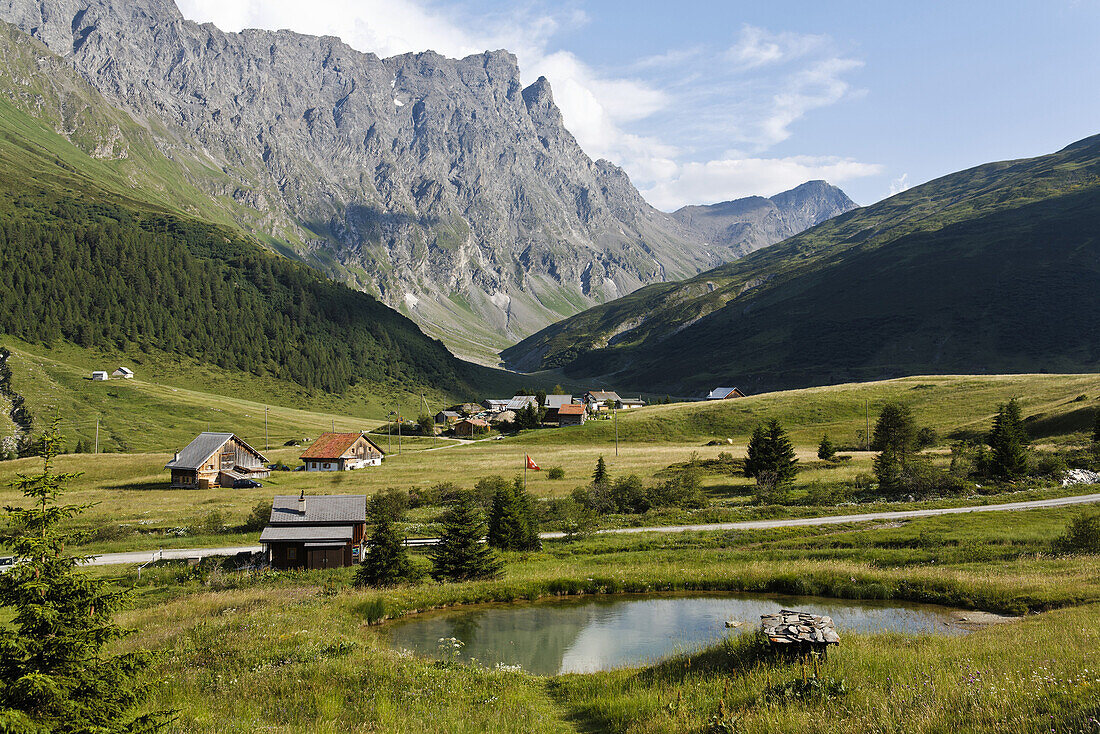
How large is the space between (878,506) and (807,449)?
3715 cm

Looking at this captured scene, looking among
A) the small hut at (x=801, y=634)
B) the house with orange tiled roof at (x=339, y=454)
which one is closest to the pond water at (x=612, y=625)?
the small hut at (x=801, y=634)

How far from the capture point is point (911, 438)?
6075 cm

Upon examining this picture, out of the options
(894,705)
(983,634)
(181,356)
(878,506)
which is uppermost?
(181,356)

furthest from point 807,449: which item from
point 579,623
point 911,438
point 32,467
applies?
point 32,467

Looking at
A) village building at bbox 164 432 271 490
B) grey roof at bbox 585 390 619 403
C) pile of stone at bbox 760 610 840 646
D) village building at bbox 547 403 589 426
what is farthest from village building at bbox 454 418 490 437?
pile of stone at bbox 760 610 840 646

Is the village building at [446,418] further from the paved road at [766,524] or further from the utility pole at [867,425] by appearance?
the paved road at [766,524]

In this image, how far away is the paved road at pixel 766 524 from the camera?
140 ft

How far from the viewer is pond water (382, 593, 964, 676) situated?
21.7m

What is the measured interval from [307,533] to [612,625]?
1029 inches

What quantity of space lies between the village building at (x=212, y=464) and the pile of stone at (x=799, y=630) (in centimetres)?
8900

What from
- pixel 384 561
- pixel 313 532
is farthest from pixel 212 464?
pixel 384 561

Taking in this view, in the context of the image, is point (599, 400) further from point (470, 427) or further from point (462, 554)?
point (462, 554)

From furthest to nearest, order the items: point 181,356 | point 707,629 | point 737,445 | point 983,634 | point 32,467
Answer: point 181,356 → point 737,445 → point 32,467 → point 707,629 → point 983,634

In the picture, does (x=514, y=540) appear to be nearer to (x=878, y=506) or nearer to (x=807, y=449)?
(x=878, y=506)
